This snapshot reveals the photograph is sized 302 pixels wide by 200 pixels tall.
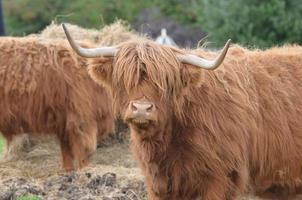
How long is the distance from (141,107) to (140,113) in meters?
0.04

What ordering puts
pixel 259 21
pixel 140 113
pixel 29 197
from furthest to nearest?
1. pixel 259 21
2. pixel 29 197
3. pixel 140 113

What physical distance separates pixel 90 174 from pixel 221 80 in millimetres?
2295

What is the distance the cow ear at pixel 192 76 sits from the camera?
513 cm

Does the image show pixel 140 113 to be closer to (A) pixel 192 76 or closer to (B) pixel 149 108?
(B) pixel 149 108

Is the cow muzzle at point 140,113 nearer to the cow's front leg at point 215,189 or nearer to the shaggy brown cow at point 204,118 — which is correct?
the shaggy brown cow at point 204,118

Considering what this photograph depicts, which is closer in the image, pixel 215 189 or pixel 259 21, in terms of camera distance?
pixel 215 189

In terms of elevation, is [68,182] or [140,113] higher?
[140,113]

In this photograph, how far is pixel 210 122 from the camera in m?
5.31

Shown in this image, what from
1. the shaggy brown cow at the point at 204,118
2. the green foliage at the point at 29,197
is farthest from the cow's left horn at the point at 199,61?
the green foliage at the point at 29,197

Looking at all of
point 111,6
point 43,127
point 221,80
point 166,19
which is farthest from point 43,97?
point 111,6

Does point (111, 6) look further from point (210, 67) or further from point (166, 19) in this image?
point (210, 67)

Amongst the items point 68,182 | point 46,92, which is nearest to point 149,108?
point 68,182

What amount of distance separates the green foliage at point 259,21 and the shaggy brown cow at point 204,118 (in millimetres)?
11279

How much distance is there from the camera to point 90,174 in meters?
7.35
